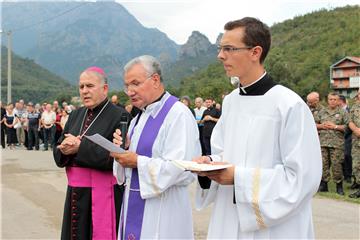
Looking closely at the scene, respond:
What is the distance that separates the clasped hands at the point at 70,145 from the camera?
4.59 meters

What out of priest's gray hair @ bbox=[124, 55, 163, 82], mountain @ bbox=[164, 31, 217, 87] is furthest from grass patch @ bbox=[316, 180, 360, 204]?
mountain @ bbox=[164, 31, 217, 87]

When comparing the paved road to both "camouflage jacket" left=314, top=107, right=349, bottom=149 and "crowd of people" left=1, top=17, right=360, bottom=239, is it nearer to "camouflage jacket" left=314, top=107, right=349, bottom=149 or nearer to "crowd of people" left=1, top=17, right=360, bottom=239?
"camouflage jacket" left=314, top=107, right=349, bottom=149

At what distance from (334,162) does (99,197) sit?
6.57 metres

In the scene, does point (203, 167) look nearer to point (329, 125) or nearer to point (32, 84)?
point (329, 125)

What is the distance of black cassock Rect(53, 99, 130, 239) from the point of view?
461 centimetres

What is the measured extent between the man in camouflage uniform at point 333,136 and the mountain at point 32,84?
6274cm

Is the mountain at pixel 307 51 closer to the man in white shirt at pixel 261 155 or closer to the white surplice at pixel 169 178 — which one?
the white surplice at pixel 169 178

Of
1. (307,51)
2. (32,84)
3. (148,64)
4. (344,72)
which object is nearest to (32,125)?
(148,64)

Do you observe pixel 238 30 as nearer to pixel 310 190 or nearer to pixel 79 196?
pixel 310 190

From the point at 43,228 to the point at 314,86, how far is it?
41795 mm

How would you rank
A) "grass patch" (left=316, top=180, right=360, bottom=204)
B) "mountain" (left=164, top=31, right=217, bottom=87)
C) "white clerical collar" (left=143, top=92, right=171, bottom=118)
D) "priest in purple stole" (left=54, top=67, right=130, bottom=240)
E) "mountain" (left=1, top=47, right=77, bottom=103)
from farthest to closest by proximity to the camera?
"mountain" (left=164, top=31, right=217, bottom=87) → "mountain" (left=1, top=47, right=77, bottom=103) → "grass patch" (left=316, top=180, right=360, bottom=204) → "priest in purple stole" (left=54, top=67, right=130, bottom=240) → "white clerical collar" (left=143, top=92, right=171, bottom=118)

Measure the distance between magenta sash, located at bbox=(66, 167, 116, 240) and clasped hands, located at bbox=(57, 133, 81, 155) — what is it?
0.21 metres

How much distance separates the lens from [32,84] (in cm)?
8444

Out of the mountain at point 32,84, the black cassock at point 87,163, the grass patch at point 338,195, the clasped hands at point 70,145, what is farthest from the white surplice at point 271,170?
the mountain at point 32,84
